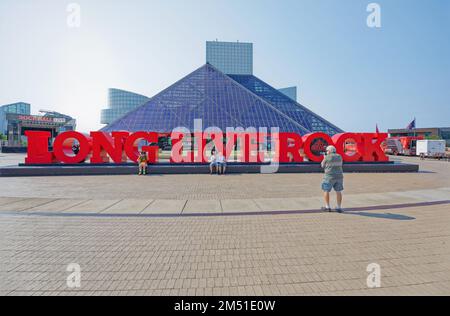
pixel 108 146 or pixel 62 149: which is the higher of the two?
pixel 108 146

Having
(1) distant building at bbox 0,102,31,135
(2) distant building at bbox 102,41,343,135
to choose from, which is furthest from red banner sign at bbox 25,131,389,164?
(1) distant building at bbox 0,102,31,135

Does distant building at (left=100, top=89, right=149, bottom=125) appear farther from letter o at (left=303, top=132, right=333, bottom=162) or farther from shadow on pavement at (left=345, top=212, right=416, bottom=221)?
shadow on pavement at (left=345, top=212, right=416, bottom=221)

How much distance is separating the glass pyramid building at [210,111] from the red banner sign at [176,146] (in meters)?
19.7

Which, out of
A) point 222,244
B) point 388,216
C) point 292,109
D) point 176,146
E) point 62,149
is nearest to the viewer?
point 222,244

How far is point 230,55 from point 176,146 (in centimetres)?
12352

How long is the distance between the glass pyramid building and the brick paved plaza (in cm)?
3023

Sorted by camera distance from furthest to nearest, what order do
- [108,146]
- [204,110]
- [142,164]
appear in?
1. [204,110]
2. [108,146]
3. [142,164]

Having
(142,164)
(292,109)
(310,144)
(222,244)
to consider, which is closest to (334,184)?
(222,244)

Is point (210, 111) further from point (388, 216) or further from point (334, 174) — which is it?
point (388, 216)

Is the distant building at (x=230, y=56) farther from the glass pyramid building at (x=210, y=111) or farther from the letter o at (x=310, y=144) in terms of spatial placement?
the letter o at (x=310, y=144)

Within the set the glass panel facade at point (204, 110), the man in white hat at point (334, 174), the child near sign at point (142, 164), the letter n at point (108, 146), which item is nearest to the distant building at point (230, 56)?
the glass panel facade at point (204, 110)

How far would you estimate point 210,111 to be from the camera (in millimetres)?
40969
